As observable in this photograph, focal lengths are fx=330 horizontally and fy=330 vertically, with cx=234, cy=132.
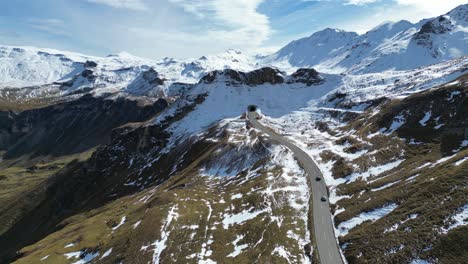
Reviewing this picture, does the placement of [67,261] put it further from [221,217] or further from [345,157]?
[345,157]

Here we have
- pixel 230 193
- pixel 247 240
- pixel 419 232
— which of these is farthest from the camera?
pixel 230 193

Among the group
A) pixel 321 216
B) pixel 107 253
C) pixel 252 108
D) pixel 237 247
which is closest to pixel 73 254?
pixel 107 253

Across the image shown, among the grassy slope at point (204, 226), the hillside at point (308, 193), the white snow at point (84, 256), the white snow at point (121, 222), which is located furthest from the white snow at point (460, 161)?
the white snow at point (121, 222)

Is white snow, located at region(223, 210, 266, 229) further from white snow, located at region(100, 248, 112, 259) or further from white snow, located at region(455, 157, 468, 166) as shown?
white snow, located at region(455, 157, 468, 166)

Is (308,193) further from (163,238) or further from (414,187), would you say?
(163,238)

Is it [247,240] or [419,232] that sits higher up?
[419,232]

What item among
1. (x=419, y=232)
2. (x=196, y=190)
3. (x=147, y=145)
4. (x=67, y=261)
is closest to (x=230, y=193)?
(x=196, y=190)
